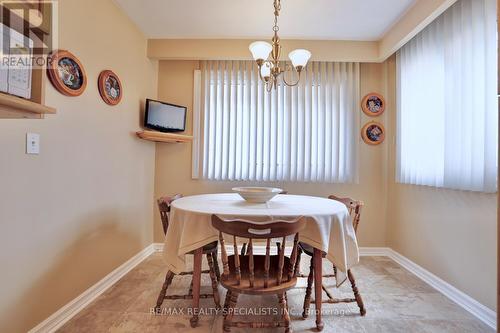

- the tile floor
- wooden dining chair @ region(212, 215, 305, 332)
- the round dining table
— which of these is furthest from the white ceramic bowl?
the tile floor

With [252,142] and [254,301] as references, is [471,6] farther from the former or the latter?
[254,301]

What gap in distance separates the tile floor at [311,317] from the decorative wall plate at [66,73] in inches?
62.5

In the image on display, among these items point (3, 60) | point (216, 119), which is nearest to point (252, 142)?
point (216, 119)

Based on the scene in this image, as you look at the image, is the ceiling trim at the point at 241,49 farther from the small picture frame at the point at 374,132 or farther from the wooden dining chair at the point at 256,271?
the wooden dining chair at the point at 256,271

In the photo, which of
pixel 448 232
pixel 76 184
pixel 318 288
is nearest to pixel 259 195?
pixel 318 288

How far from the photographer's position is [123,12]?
254cm

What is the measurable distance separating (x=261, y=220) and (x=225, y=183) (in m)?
1.77

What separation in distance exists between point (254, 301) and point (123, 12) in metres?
2.88

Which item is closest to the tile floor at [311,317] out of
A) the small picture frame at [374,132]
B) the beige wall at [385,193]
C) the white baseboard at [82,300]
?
the white baseboard at [82,300]

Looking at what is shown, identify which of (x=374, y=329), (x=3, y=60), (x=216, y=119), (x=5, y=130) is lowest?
(x=374, y=329)

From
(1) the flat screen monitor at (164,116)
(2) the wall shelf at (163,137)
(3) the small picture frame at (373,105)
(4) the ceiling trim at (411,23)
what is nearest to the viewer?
(4) the ceiling trim at (411,23)

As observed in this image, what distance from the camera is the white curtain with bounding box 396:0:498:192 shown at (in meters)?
1.81

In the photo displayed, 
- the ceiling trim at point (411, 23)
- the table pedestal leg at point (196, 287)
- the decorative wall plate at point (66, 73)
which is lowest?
the table pedestal leg at point (196, 287)

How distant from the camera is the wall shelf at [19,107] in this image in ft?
3.04
